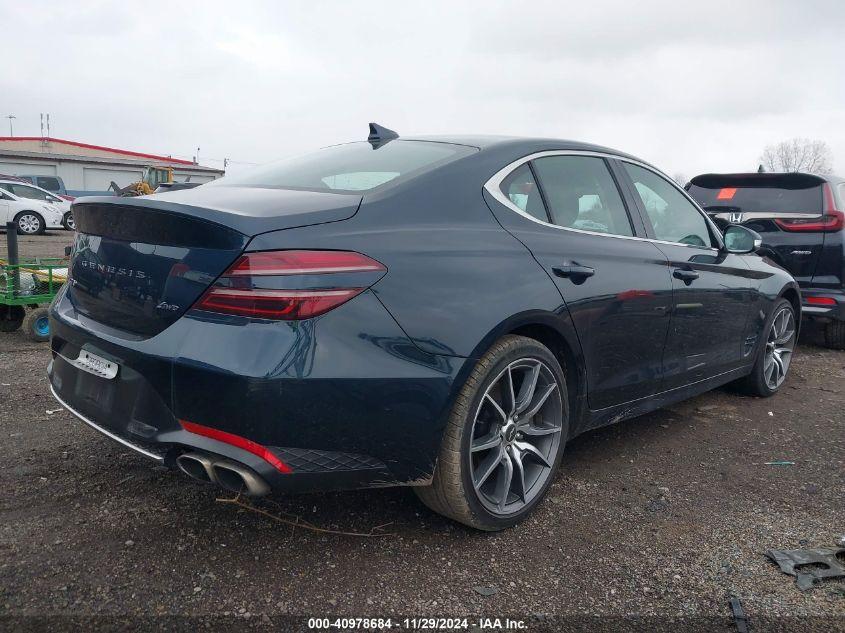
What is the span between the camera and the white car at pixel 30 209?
18.6 metres

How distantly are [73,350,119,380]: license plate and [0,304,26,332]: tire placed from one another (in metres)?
4.35

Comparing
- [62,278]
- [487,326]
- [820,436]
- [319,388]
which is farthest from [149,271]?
[62,278]

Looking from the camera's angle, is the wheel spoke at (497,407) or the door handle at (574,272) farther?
the door handle at (574,272)

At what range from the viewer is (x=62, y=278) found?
5848 millimetres

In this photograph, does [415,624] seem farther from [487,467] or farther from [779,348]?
[779,348]

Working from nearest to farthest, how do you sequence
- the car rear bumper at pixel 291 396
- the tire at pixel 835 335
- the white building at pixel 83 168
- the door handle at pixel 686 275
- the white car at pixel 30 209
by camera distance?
1. the car rear bumper at pixel 291 396
2. the door handle at pixel 686 275
3. the tire at pixel 835 335
4. the white car at pixel 30 209
5. the white building at pixel 83 168

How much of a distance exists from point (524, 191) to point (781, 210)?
448 centimetres

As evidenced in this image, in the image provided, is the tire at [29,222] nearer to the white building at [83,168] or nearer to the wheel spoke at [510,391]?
the white building at [83,168]

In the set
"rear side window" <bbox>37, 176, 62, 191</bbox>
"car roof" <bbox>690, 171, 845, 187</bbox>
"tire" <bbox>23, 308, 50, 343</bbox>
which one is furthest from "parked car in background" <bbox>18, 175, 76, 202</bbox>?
"car roof" <bbox>690, 171, 845, 187</bbox>

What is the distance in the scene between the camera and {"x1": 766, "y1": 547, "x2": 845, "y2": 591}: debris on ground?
2.33 m

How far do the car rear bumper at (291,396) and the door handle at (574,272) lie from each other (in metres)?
0.70

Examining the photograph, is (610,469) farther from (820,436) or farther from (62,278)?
(62,278)

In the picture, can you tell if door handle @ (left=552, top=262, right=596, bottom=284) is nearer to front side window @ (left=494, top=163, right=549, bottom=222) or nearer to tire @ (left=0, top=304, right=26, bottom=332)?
front side window @ (left=494, top=163, right=549, bottom=222)

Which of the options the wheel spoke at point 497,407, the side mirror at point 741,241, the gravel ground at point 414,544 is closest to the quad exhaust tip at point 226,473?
the gravel ground at point 414,544
